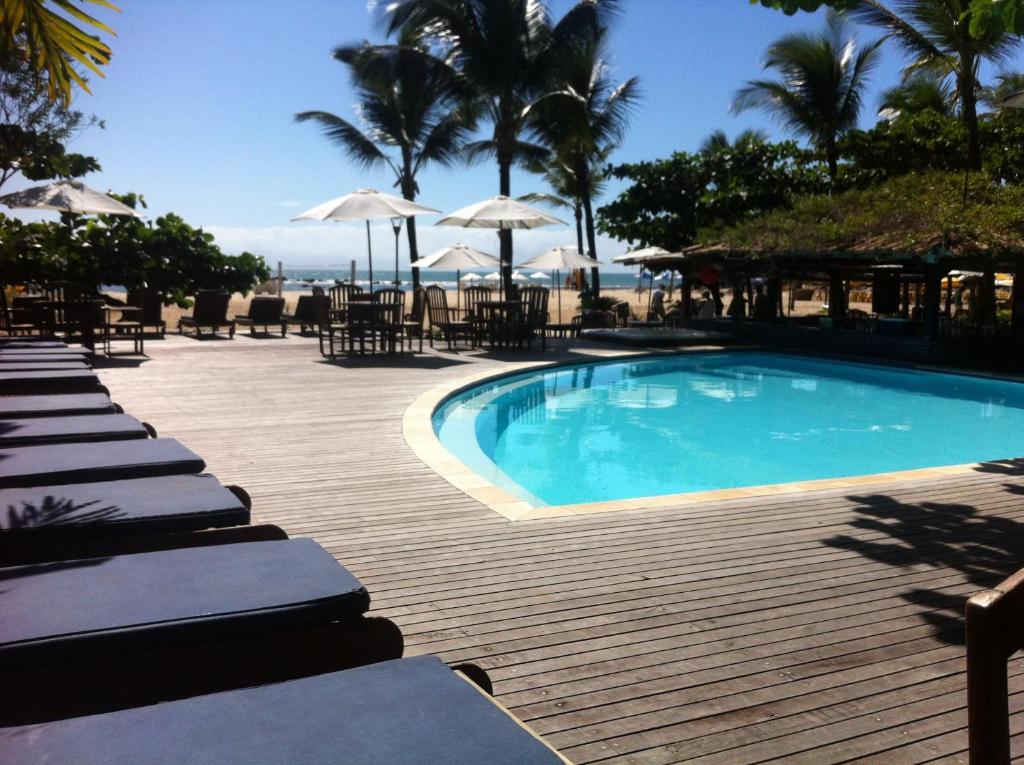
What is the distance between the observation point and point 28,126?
13742 millimetres

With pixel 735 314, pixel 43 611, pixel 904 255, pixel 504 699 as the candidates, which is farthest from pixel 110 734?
pixel 735 314

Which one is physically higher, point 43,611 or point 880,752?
point 43,611

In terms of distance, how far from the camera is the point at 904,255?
14.9 meters

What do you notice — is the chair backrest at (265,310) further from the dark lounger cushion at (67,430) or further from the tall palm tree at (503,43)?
the dark lounger cushion at (67,430)

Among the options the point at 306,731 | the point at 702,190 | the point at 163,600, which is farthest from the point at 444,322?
the point at 306,731

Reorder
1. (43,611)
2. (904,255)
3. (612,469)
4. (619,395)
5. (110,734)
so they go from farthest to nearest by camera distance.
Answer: (904,255)
(619,395)
(612,469)
(43,611)
(110,734)

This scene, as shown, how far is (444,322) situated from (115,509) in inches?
494

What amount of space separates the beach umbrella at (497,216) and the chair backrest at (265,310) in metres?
4.03

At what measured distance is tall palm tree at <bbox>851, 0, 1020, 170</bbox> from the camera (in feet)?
51.9

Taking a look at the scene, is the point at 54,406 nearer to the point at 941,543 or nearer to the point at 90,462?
the point at 90,462

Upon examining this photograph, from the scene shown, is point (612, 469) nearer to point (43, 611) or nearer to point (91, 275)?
point (43, 611)

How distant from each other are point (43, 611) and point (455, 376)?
9251mm

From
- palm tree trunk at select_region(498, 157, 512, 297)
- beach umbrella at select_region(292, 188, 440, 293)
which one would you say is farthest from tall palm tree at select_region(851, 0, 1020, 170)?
beach umbrella at select_region(292, 188, 440, 293)

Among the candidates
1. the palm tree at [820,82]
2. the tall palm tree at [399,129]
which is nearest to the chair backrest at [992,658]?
the tall palm tree at [399,129]
